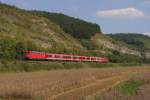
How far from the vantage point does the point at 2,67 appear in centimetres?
5712

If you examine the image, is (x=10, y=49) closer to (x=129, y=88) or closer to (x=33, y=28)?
(x=129, y=88)

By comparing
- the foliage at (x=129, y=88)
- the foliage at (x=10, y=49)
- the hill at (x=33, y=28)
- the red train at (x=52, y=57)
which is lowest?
the foliage at (x=129, y=88)

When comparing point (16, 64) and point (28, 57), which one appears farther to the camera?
point (28, 57)

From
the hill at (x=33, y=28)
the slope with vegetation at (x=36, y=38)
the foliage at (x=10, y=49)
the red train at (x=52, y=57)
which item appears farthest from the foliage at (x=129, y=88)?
the hill at (x=33, y=28)

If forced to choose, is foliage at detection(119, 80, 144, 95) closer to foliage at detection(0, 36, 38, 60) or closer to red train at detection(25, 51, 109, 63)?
foliage at detection(0, 36, 38, 60)

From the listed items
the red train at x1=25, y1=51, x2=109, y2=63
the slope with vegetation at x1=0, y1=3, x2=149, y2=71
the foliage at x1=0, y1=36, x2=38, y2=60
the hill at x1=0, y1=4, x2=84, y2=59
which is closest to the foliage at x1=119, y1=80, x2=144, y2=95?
the slope with vegetation at x1=0, y1=3, x2=149, y2=71

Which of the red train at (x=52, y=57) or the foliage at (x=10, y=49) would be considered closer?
the foliage at (x=10, y=49)

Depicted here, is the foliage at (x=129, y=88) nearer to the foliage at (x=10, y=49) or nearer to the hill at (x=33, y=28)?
the foliage at (x=10, y=49)

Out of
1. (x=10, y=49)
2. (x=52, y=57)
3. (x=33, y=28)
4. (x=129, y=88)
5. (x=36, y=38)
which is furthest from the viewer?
(x=33, y=28)

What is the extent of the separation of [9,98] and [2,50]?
39783 mm

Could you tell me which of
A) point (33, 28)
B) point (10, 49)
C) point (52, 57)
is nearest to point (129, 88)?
point (10, 49)

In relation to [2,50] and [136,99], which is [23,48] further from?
[136,99]

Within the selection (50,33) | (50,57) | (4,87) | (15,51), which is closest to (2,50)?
(15,51)

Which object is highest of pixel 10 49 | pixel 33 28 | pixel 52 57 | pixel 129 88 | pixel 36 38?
pixel 33 28
